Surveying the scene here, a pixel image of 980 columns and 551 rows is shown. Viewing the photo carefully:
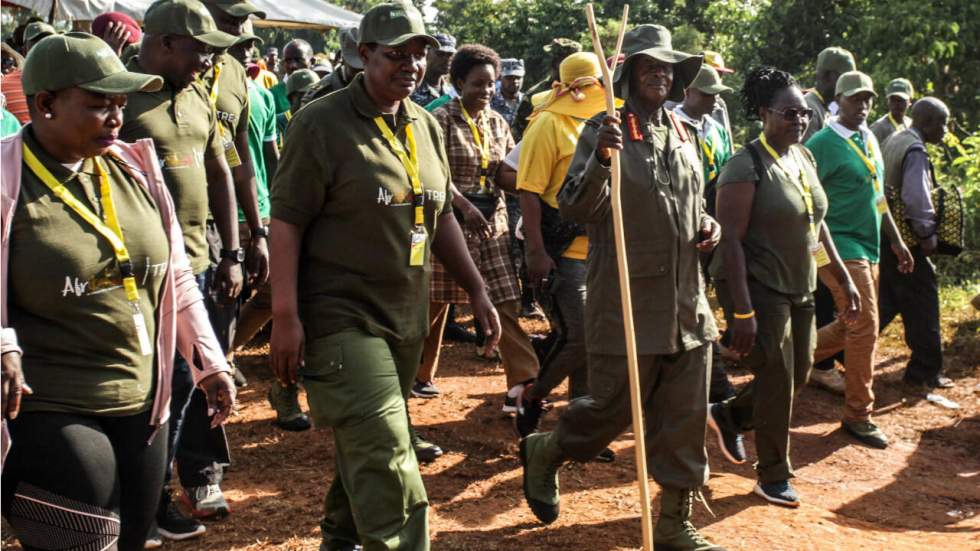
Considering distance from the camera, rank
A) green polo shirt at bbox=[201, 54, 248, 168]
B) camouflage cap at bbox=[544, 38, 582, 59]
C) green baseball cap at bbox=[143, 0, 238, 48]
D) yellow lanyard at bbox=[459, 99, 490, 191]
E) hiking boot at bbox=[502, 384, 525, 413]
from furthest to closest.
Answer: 1. camouflage cap at bbox=[544, 38, 582, 59]
2. yellow lanyard at bbox=[459, 99, 490, 191]
3. hiking boot at bbox=[502, 384, 525, 413]
4. green polo shirt at bbox=[201, 54, 248, 168]
5. green baseball cap at bbox=[143, 0, 238, 48]

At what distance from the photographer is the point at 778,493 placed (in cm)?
594

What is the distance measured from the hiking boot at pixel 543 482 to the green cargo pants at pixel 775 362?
1.11 meters

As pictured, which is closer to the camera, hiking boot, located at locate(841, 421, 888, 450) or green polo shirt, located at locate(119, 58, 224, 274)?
green polo shirt, located at locate(119, 58, 224, 274)

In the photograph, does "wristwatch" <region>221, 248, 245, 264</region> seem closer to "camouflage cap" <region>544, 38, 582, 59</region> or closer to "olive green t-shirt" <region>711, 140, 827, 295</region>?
"olive green t-shirt" <region>711, 140, 827, 295</region>

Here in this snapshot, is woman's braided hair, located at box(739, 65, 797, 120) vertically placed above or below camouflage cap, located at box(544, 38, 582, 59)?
below

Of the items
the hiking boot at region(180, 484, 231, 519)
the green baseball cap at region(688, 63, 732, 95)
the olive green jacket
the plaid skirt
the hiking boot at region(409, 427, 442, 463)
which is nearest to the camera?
the olive green jacket

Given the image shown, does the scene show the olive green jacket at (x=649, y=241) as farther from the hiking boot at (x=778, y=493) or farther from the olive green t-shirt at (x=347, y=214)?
the hiking boot at (x=778, y=493)

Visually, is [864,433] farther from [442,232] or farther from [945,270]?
[945,270]

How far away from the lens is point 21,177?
3180 mm

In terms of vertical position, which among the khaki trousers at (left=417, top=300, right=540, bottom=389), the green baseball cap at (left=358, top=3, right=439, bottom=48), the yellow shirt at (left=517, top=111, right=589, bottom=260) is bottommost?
the khaki trousers at (left=417, top=300, right=540, bottom=389)

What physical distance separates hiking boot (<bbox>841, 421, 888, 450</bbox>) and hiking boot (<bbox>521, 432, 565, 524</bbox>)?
302 centimetres

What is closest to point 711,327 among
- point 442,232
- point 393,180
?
point 442,232

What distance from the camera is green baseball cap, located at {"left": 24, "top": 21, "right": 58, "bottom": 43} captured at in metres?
7.40

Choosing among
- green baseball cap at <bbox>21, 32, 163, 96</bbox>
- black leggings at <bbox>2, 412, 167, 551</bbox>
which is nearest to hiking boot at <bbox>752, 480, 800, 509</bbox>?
black leggings at <bbox>2, 412, 167, 551</bbox>
